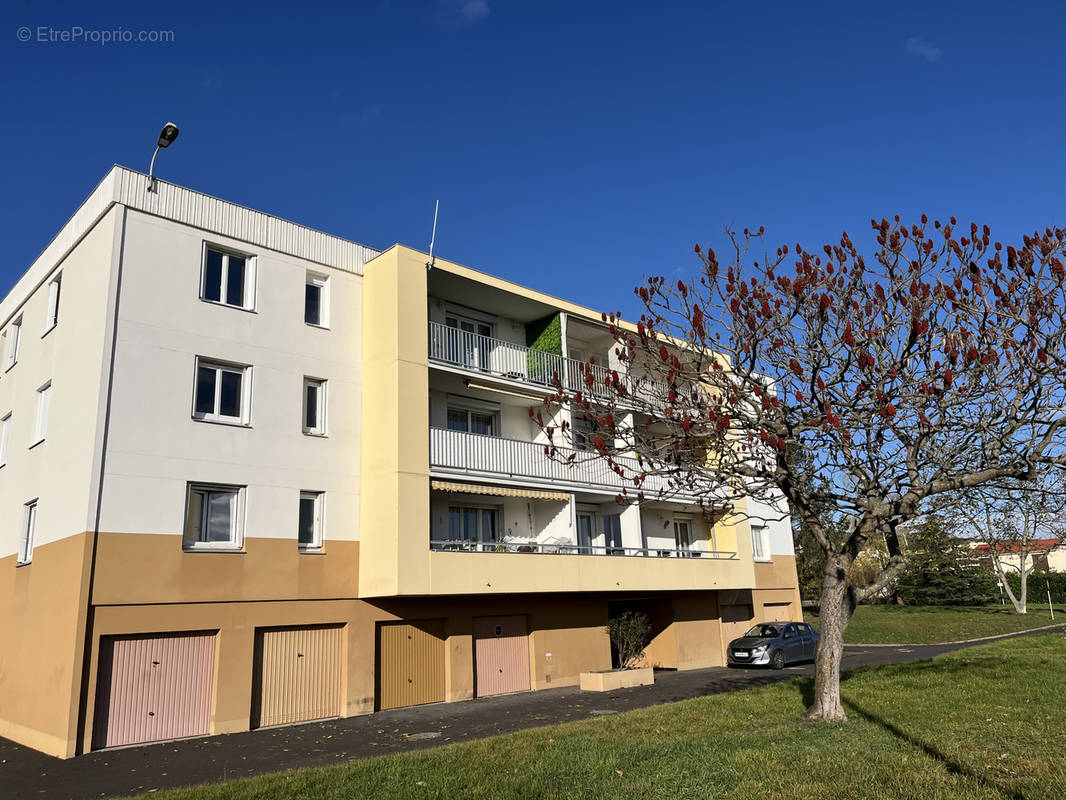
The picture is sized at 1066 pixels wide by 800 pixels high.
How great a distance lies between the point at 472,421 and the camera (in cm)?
2392

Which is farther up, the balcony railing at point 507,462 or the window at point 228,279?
the window at point 228,279

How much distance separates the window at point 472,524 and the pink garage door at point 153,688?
7325 mm

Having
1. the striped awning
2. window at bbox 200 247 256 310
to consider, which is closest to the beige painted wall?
the striped awning

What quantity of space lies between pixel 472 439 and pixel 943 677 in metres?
12.3

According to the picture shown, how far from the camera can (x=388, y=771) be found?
10602 mm

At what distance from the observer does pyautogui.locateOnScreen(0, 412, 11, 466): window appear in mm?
21484

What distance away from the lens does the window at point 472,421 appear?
23391 mm

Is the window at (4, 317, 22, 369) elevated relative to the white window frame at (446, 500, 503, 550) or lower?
elevated

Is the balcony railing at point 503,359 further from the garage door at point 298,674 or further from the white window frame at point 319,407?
the garage door at point 298,674

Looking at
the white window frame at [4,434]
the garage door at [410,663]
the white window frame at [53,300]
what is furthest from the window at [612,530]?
the white window frame at [4,434]

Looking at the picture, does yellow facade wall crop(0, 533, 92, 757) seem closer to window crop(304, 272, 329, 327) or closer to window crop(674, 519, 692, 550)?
window crop(304, 272, 329, 327)

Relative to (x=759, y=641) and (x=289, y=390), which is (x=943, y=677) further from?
(x=289, y=390)

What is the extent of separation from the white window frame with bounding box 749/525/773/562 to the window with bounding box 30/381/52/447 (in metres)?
24.4

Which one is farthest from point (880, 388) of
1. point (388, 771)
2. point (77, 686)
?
point (77, 686)
